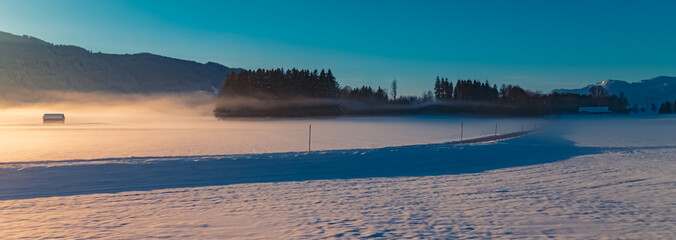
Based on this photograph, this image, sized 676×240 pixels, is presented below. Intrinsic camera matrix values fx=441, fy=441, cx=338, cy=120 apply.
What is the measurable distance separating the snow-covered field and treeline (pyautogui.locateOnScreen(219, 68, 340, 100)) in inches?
2660

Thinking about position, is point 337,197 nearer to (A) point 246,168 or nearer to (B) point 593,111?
(A) point 246,168

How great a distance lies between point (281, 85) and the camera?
86.0 metres

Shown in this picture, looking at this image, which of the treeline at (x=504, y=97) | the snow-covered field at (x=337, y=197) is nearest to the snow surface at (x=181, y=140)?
the snow-covered field at (x=337, y=197)

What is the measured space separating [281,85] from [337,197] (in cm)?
7645

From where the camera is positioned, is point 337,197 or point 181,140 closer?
point 337,197

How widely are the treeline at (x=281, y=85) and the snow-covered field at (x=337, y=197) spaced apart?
6757 centimetres

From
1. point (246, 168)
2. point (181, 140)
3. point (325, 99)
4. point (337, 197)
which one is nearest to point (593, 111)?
point (325, 99)

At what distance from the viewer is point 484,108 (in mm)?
102000

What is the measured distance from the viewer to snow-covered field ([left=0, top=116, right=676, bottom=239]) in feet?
25.2

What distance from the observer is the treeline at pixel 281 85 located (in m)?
84.2

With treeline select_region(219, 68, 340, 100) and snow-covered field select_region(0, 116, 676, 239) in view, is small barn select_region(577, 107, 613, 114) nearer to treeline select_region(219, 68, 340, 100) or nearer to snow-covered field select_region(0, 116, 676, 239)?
treeline select_region(219, 68, 340, 100)

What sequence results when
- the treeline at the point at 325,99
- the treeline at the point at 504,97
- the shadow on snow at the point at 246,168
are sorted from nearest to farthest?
the shadow on snow at the point at 246,168, the treeline at the point at 325,99, the treeline at the point at 504,97

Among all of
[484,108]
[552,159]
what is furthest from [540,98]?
[552,159]

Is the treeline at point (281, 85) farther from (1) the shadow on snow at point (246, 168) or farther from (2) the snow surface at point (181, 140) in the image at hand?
(1) the shadow on snow at point (246, 168)
